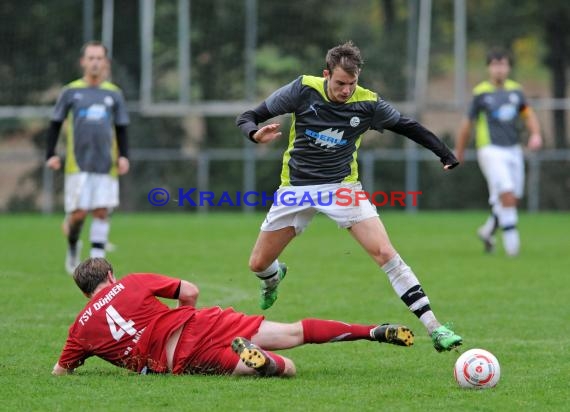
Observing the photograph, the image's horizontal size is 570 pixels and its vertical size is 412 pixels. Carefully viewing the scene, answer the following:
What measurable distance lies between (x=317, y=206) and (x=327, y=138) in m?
0.47

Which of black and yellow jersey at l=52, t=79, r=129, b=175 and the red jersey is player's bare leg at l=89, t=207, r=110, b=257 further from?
the red jersey

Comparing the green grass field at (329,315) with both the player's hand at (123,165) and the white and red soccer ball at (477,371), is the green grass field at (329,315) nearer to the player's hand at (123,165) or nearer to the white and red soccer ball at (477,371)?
the white and red soccer ball at (477,371)

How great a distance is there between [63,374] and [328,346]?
212 centimetres

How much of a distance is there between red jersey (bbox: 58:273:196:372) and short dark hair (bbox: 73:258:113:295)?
0.26 ft

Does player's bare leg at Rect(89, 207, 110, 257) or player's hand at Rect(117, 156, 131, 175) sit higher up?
player's hand at Rect(117, 156, 131, 175)

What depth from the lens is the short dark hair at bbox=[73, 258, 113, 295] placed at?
7074 millimetres

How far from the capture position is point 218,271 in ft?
44.9

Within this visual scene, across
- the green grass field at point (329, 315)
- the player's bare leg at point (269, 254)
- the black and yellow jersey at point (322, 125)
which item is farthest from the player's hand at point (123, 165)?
the black and yellow jersey at point (322, 125)

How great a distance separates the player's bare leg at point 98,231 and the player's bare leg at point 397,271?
535 centimetres

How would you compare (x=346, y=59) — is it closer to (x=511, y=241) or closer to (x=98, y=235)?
(x=98, y=235)

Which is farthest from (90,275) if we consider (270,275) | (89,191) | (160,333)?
(89,191)

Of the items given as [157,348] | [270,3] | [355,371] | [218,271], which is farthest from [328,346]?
[270,3]

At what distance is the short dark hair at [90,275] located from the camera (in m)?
7.07

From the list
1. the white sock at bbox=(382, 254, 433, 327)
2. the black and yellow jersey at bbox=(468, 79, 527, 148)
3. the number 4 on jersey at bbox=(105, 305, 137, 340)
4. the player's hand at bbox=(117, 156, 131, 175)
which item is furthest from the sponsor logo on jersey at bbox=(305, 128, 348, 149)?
the black and yellow jersey at bbox=(468, 79, 527, 148)
